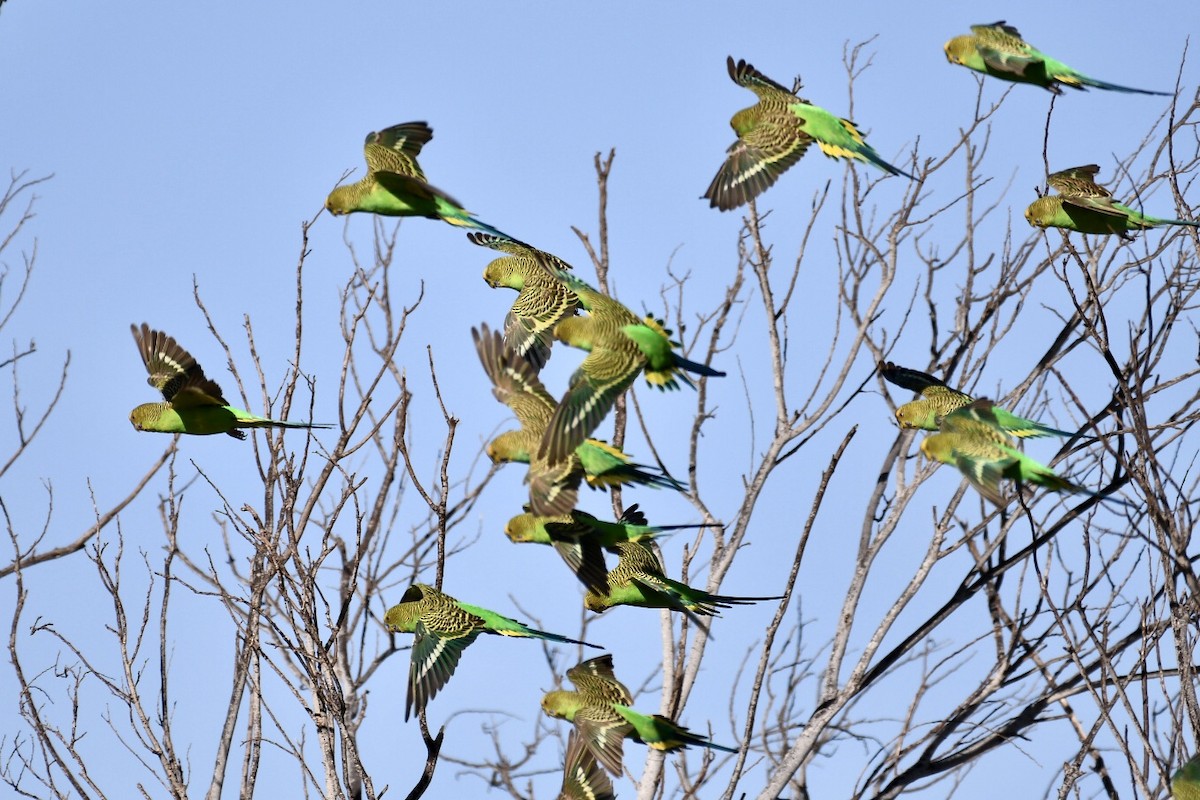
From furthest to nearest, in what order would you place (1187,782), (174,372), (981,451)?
1. (174,372)
2. (981,451)
3. (1187,782)

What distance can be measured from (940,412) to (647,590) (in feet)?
5.61

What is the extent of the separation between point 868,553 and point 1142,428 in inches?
88.4

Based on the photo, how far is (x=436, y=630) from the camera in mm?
6070

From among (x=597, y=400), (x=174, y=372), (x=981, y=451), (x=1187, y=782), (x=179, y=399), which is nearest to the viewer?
(x=1187, y=782)

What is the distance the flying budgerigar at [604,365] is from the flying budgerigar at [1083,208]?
2.05m

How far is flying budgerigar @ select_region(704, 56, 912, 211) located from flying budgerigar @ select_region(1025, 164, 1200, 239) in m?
0.82

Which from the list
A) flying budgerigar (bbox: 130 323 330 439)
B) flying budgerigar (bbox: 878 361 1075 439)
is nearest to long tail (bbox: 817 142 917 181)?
flying budgerigar (bbox: 878 361 1075 439)

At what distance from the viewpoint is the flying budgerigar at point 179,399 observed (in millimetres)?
6352

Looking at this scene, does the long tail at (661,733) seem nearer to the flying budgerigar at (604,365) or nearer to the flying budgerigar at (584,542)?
the flying budgerigar at (584,542)

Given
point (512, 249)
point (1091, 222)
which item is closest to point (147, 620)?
point (512, 249)

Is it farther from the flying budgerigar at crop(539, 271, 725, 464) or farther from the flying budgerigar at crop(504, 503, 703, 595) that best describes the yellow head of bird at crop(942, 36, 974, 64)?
the flying budgerigar at crop(504, 503, 703, 595)

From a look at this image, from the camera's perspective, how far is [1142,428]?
15.8 feet

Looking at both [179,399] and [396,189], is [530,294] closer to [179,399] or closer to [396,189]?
[396,189]

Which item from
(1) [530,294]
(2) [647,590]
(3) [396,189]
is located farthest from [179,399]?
(2) [647,590]
